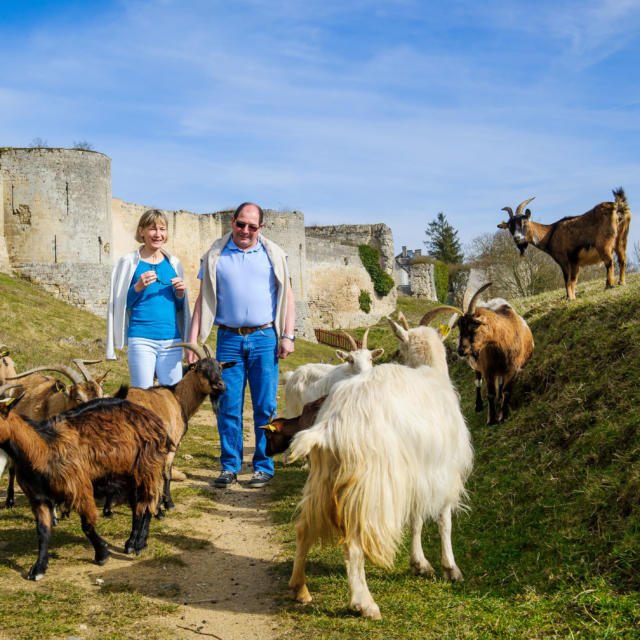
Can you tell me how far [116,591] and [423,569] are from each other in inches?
73.1

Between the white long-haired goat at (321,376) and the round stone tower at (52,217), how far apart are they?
18.8 meters

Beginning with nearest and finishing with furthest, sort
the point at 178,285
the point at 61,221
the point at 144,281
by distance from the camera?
the point at 144,281 → the point at 178,285 → the point at 61,221

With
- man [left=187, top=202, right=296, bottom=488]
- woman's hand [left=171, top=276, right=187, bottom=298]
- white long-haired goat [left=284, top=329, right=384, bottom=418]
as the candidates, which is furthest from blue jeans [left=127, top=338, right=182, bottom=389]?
white long-haired goat [left=284, top=329, right=384, bottom=418]

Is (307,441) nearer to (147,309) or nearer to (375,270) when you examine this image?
(147,309)

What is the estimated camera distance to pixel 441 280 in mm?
51562

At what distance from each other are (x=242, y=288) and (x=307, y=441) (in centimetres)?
307

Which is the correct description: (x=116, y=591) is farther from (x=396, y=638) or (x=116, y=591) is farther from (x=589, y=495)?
(x=589, y=495)

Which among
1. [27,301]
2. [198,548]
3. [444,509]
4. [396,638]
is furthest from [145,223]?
[27,301]

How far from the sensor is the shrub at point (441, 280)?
167 ft

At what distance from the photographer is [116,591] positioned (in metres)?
3.73

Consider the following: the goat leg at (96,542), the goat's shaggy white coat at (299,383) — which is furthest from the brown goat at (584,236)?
the goat leg at (96,542)

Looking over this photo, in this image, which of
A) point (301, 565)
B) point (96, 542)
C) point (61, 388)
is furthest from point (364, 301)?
point (301, 565)

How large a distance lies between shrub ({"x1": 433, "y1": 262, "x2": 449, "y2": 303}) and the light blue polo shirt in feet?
149

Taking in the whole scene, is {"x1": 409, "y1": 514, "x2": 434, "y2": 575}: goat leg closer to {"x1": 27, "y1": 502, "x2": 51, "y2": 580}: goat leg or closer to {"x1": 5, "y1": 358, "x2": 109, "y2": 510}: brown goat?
{"x1": 27, "y1": 502, "x2": 51, "y2": 580}: goat leg
